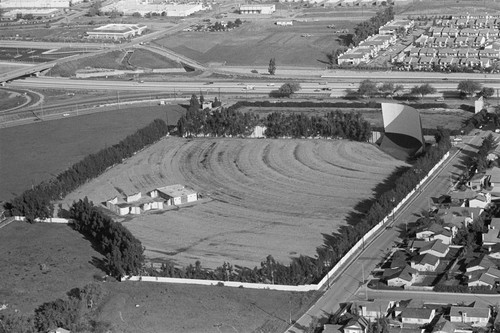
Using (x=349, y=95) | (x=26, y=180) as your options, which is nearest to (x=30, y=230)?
(x=26, y=180)

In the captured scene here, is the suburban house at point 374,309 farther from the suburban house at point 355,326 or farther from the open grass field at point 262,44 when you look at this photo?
the open grass field at point 262,44

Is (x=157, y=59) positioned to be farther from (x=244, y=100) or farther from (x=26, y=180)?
(x=26, y=180)

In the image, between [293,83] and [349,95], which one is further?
[293,83]

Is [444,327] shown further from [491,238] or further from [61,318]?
[61,318]

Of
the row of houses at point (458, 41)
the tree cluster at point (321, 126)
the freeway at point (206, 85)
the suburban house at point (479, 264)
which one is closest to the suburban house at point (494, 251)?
the suburban house at point (479, 264)

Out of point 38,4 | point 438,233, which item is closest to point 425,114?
point 438,233

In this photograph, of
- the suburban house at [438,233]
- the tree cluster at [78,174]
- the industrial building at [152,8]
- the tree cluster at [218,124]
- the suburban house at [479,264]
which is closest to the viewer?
the suburban house at [479,264]
